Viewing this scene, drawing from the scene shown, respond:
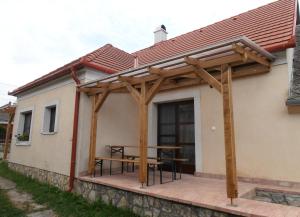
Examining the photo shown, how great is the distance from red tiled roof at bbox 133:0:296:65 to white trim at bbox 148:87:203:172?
175 cm

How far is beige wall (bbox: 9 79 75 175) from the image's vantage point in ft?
22.8

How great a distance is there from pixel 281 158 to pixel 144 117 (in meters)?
3.08

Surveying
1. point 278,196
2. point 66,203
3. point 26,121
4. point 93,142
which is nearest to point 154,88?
point 93,142

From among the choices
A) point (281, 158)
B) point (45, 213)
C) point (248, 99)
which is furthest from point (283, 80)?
point (45, 213)

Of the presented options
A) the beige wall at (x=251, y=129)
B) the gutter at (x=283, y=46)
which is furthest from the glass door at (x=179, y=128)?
the gutter at (x=283, y=46)

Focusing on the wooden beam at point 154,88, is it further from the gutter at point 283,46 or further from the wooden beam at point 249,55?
the gutter at point 283,46

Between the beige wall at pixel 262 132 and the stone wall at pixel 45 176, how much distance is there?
412 cm

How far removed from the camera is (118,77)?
5.41 m

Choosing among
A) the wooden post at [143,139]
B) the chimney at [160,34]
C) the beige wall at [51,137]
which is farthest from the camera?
the chimney at [160,34]

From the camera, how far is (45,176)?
764cm

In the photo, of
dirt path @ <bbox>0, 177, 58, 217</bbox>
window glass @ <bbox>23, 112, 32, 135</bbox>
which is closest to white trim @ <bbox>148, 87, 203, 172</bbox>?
dirt path @ <bbox>0, 177, 58, 217</bbox>

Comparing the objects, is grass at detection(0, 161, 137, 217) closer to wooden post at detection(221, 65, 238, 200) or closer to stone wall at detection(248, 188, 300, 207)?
wooden post at detection(221, 65, 238, 200)

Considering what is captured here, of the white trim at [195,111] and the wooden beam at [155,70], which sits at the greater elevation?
the wooden beam at [155,70]

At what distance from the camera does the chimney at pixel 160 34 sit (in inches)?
491
